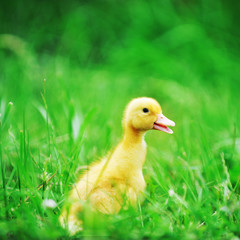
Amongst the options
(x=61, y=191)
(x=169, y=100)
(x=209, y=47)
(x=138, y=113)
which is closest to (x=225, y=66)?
(x=209, y=47)

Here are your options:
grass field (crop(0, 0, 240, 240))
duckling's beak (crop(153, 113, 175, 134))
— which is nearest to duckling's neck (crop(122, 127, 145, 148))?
duckling's beak (crop(153, 113, 175, 134))

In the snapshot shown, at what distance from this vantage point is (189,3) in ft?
18.2

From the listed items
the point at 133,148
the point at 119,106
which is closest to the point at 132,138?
the point at 133,148

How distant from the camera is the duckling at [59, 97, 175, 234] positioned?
1983 mm

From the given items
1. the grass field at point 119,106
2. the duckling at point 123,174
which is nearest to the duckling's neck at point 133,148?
the duckling at point 123,174

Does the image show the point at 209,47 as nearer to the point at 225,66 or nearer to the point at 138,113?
the point at 225,66

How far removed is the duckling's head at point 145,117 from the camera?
213 centimetres

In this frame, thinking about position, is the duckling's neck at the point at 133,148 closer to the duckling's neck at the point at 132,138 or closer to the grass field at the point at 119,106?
the duckling's neck at the point at 132,138

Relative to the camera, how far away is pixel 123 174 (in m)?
2.08

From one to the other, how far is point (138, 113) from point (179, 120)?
6.22ft

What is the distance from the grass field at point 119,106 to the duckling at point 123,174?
0.34 ft

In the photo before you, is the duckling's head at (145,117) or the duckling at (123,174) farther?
the duckling's head at (145,117)

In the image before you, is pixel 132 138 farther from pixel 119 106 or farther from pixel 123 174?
pixel 119 106

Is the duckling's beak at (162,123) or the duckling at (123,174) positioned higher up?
the duckling's beak at (162,123)
